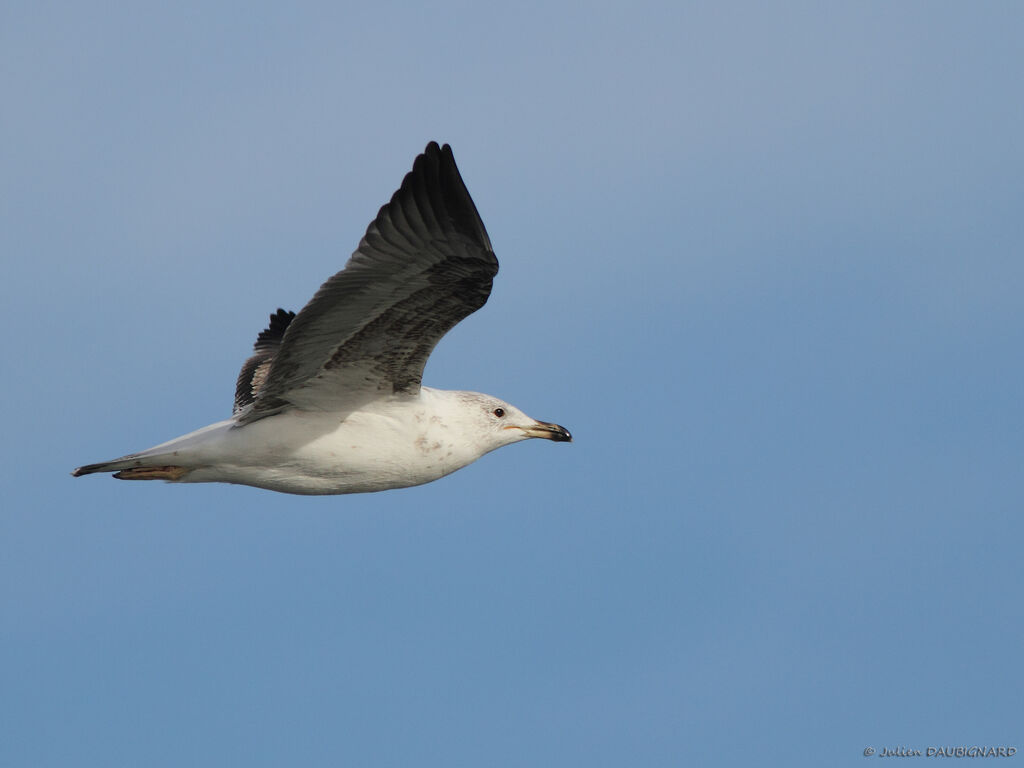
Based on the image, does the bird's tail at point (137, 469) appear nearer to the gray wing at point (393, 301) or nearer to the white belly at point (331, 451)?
the white belly at point (331, 451)

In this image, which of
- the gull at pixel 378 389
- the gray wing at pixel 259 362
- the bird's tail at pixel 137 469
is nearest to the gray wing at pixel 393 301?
the gull at pixel 378 389

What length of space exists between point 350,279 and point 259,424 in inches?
86.3

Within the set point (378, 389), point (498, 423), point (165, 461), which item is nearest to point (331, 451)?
point (378, 389)

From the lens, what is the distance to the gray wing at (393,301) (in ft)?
41.2

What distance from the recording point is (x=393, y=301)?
517 inches

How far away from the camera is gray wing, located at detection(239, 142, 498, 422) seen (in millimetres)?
12562

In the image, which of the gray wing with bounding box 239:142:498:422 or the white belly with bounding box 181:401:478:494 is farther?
the white belly with bounding box 181:401:478:494

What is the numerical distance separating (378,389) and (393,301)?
1327mm

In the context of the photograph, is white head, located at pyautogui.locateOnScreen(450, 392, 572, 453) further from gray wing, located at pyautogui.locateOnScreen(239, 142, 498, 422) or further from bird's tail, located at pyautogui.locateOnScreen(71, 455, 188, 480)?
bird's tail, located at pyautogui.locateOnScreen(71, 455, 188, 480)

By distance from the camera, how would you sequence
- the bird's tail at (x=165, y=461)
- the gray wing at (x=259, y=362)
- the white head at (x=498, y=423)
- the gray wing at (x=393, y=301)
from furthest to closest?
the gray wing at (x=259, y=362)
the white head at (x=498, y=423)
the bird's tail at (x=165, y=461)
the gray wing at (x=393, y=301)

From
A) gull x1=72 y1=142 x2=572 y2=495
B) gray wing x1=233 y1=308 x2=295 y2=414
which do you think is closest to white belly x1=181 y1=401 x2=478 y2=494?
gull x1=72 y1=142 x2=572 y2=495

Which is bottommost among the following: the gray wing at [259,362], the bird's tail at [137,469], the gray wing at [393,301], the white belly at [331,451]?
the bird's tail at [137,469]

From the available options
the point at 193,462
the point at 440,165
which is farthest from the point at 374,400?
the point at 440,165

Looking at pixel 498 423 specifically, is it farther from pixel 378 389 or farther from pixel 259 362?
pixel 259 362
